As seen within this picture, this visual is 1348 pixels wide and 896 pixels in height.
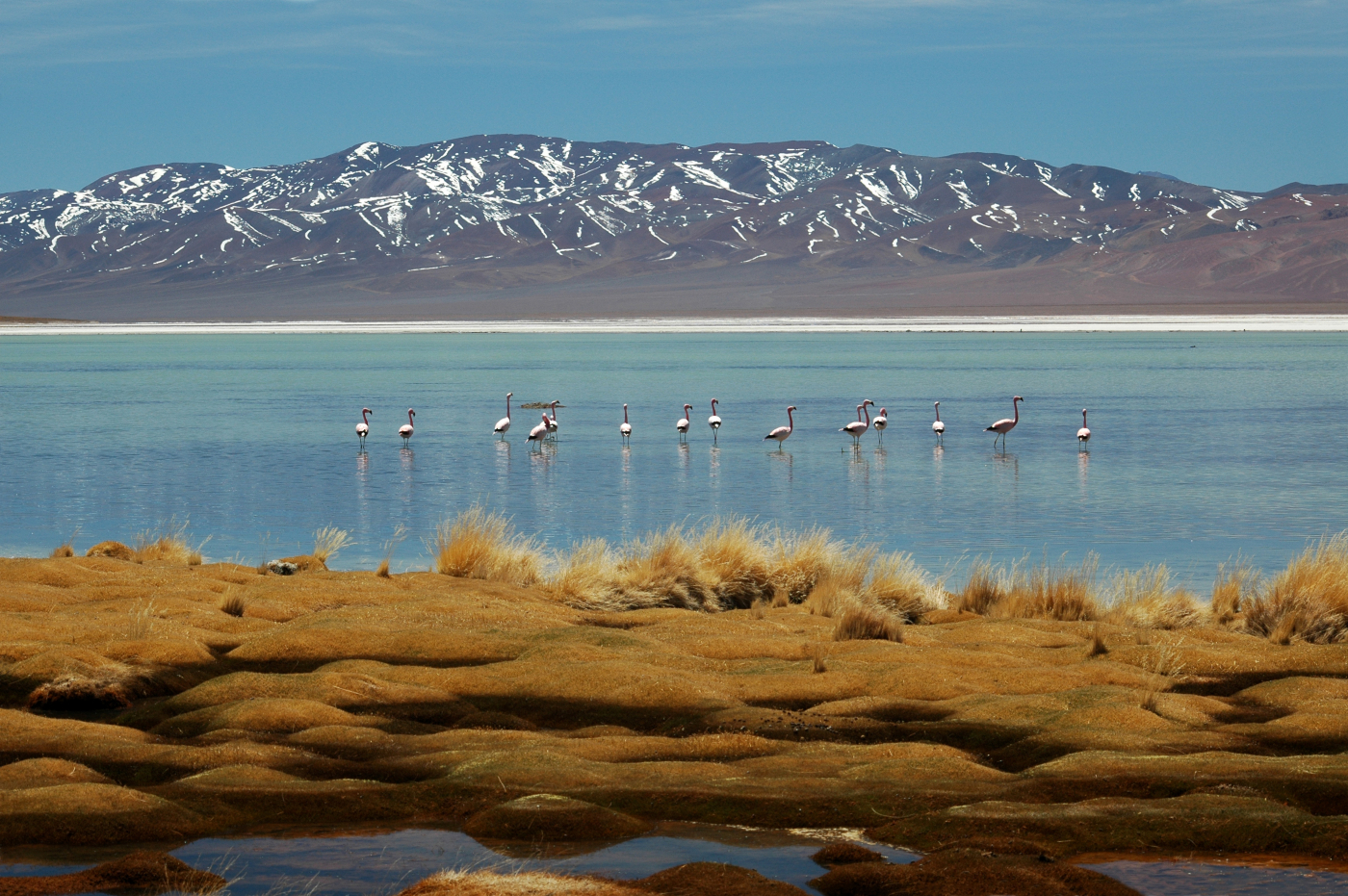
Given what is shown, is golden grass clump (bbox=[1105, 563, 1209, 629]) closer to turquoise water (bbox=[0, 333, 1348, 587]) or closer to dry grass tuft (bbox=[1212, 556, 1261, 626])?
dry grass tuft (bbox=[1212, 556, 1261, 626])

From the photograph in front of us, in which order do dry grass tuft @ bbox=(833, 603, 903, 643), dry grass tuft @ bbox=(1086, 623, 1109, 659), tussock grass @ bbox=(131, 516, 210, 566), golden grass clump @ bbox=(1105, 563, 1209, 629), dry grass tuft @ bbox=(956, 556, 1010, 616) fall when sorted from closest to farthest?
1. dry grass tuft @ bbox=(1086, 623, 1109, 659)
2. dry grass tuft @ bbox=(833, 603, 903, 643)
3. golden grass clump @ bbox=(1105, 563, 1209, 629)
4. dry grass tuft @ bbox=(956, 556, 1010, 616)
5. tussock grass @ bbox=(131, 516, 210, 566)

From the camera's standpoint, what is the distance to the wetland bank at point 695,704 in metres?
5.97

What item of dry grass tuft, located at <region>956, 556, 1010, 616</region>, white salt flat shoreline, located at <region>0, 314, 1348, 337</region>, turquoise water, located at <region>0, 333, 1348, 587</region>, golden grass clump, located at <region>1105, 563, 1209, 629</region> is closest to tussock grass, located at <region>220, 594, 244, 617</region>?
turquoise water, located at <region>0, 333, 1348, 587</region>

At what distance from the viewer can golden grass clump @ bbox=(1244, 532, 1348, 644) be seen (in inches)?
435

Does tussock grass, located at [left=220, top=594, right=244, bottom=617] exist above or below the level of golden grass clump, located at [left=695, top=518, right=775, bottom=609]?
above

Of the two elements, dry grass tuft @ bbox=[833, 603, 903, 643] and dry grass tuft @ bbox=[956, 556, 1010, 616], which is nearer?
dry grass tuft @ bbox=[833, 603, 903, 643]

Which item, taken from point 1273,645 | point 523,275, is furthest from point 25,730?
point 523,275

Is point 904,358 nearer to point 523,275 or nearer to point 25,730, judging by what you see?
point 25,730

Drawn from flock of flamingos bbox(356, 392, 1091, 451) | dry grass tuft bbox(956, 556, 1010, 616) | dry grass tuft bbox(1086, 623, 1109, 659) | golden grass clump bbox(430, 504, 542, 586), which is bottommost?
dry grass tuft bbox(956, 556, 1010, 616)

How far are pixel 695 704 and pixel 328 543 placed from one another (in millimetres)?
7261

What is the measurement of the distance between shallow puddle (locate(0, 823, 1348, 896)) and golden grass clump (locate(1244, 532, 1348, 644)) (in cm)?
601

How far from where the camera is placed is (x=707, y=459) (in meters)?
22.9

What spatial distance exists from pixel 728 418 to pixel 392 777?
73.5 feet

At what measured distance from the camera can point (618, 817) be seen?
5980mm
